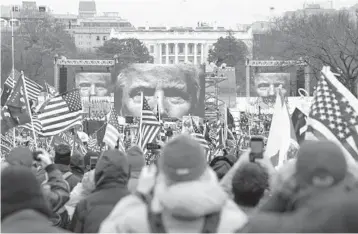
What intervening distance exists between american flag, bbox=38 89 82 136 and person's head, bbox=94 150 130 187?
952cm

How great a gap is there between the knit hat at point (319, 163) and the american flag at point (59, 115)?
456 inches

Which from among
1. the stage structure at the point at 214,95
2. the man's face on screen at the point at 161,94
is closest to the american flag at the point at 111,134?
the man's face on screen at the point at 161,94

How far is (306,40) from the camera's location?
48.4 m

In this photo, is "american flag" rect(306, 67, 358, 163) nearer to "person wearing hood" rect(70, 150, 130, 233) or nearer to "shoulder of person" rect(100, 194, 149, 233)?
"person wearing hood" rect(70, 150, 130, 233)

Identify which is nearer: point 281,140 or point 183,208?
point 183,208

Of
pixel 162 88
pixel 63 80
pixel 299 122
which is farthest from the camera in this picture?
pixel 63 80

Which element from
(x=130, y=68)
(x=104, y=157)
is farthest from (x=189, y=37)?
(x=104, y=157)

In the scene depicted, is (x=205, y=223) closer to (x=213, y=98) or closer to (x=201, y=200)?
(x=201, y=200)

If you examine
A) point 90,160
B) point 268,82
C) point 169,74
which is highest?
point 90,160

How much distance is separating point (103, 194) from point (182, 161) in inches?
70.9

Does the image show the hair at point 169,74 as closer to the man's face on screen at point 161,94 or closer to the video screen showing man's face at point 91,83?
the man's face on screen at point 161,94

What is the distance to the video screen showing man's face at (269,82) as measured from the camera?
71.6 meters

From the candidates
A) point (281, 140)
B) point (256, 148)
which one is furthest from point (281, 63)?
point (256, 148)

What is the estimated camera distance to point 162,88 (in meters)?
57.2
